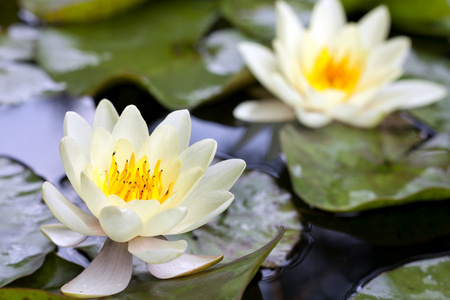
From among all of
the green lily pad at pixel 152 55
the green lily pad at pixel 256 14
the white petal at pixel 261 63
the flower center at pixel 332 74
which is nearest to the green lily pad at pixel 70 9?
the green lily pad at pixel 152 55

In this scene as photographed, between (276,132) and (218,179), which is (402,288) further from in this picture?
(276,132)

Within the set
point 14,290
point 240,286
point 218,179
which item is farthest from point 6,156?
point 240,286

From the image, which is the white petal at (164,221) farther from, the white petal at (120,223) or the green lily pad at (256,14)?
the green lily pad at (256,14)

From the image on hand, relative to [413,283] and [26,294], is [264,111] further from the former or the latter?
Answer: [26,294]

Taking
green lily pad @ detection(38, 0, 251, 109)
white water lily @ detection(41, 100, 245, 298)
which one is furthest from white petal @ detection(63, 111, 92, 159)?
green lily pad @ detection(38, 0, 251, 109)

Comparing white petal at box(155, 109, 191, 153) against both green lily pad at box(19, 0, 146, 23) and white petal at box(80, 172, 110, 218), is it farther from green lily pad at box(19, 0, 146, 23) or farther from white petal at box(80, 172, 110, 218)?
green lily pad at box(19, 0, 146, 23)

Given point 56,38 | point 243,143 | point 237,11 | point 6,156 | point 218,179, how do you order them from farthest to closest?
point 237,11, point 56,38, point 243,143, point 6,156, point 218,179

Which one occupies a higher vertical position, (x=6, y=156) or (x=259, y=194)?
(x=6, y=156)
